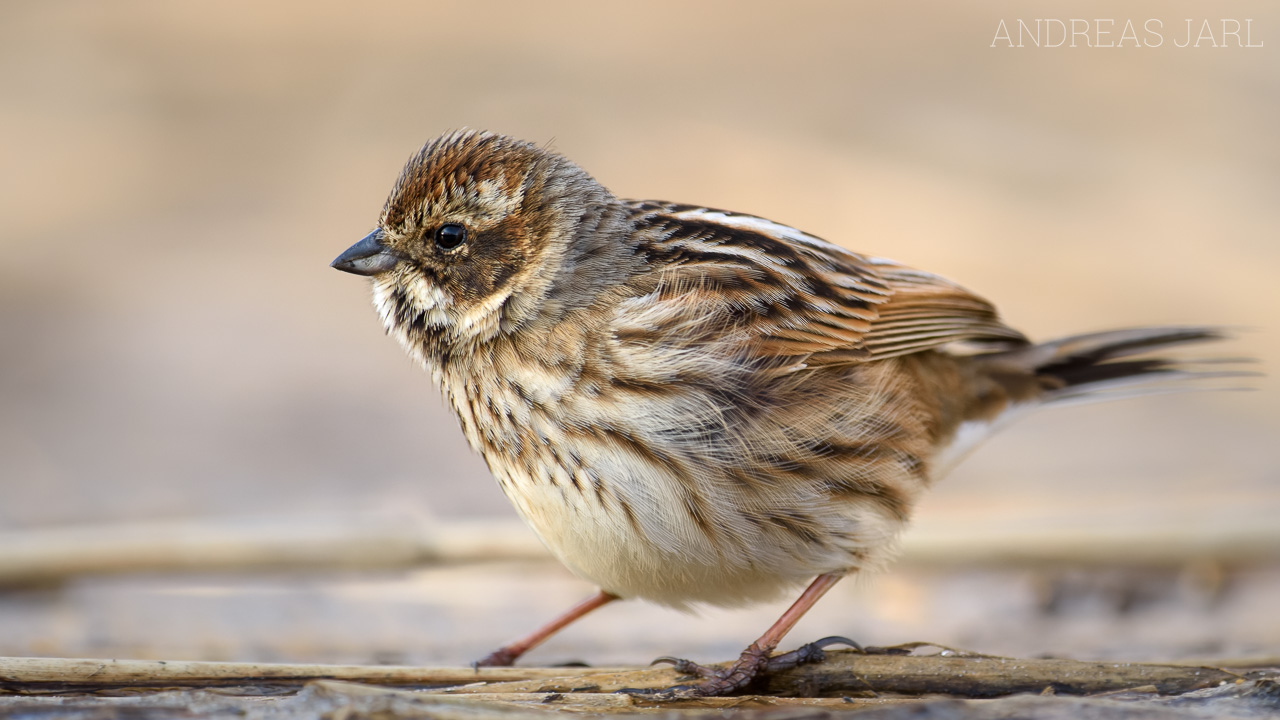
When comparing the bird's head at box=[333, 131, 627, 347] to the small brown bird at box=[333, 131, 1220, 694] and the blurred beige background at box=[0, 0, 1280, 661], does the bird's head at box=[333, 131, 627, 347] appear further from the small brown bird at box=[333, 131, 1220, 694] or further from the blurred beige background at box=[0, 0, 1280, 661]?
the blurred beige background at box=[0, 0, 1280, 661]

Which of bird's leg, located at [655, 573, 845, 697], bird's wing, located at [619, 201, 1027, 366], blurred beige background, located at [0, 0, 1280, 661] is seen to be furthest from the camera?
blurred beige background, located at [0, 0, 1280, 661]

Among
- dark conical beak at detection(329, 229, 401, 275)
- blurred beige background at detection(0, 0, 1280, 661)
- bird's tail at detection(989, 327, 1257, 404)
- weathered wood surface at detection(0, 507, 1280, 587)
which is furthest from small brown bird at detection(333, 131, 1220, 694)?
blurred beige background at detection(0, 0, 1280, 661)

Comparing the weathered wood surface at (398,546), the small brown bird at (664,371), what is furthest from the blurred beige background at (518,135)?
the small brown bird at (664,371)

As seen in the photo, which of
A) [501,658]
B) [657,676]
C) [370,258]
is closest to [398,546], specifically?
[501,658]

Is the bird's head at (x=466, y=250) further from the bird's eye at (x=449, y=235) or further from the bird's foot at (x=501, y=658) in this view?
the bird's foot at (x=501, y=658)

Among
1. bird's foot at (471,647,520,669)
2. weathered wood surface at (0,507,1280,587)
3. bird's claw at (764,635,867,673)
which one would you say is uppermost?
weathered wood surface at (0,507,1280,587)

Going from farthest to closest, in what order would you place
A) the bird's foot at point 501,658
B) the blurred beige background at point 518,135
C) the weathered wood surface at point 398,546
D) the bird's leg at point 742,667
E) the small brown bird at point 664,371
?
the blurred beige background at point 518,135 < the weathered wood surface at point 398,546 < the bird's foot at point 501,658 < the small brown bird at point 664,371 < the bird's leg at point 742,667

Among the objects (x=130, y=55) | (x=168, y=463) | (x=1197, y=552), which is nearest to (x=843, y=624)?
(x=1197, y=552)

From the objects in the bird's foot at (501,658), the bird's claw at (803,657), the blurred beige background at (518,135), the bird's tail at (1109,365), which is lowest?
the bird's claw at (803,657)
